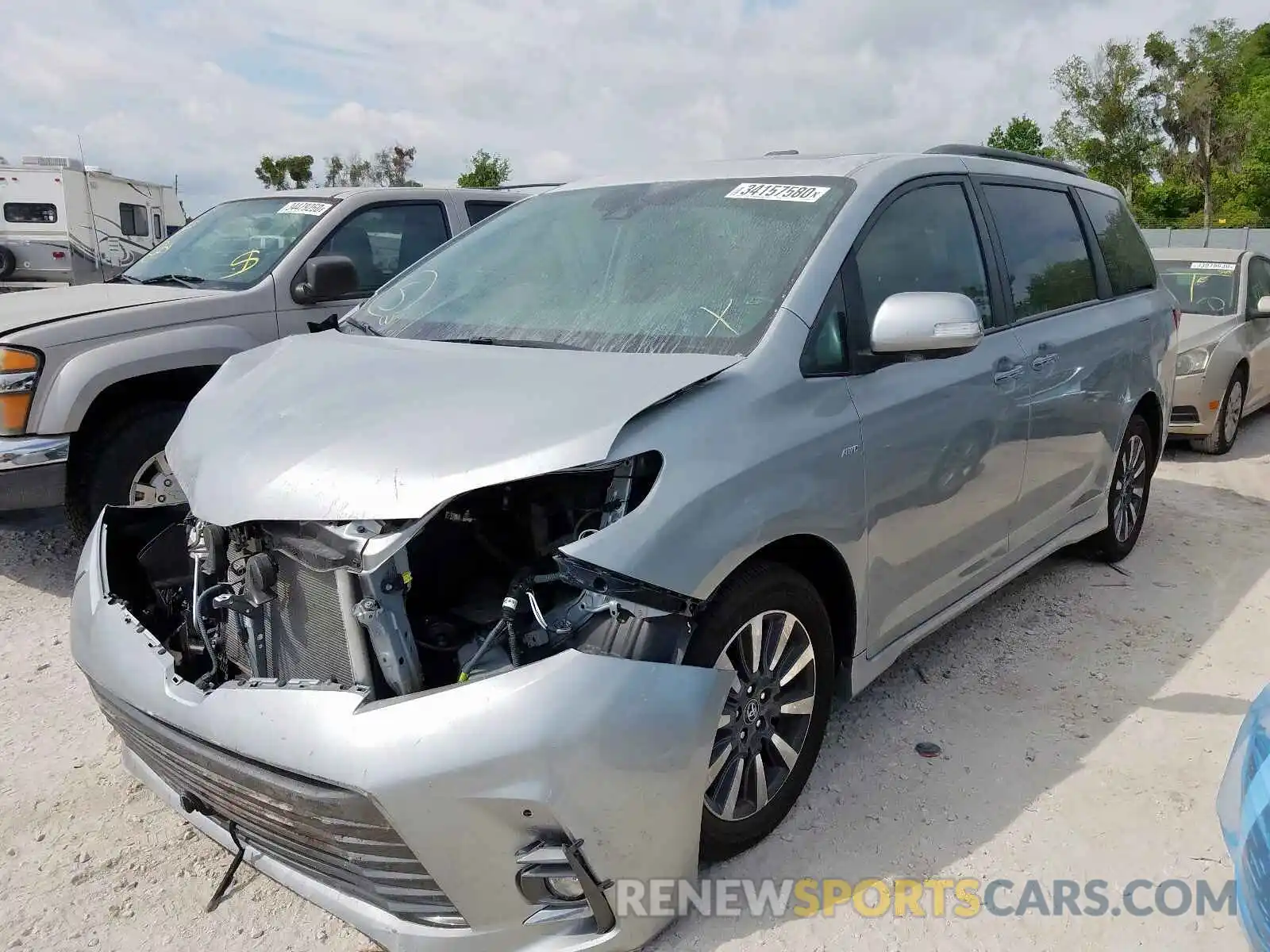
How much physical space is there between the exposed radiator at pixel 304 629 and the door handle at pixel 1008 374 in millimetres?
2364

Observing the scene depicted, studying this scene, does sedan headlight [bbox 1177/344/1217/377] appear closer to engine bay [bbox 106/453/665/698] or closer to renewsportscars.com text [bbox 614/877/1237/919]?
renewsportscars.com text [bbox 614/877/1237/919]

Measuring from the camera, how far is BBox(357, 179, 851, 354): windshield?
282 cm

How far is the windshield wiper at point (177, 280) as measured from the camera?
543 centimetres

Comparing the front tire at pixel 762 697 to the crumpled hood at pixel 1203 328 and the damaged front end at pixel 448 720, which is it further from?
the crumpled hood at pixel 1203 328

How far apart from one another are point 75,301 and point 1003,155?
4513 mm

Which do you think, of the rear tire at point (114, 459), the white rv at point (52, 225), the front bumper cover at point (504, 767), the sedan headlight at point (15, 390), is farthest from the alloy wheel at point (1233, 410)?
the white rv at point (52, 225)

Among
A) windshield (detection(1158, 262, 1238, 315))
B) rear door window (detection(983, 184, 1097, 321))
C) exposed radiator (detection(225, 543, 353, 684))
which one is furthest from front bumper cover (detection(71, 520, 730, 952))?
windshield (detection(1158, 262, 1238, 315))

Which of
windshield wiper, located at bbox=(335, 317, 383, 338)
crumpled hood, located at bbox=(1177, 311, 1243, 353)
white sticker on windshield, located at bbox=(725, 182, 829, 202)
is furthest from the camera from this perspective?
crumpled hood, located at bbox=(1177, 311, 1243, 353)

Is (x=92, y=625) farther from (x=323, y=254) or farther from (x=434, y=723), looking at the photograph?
(x=323, y=254)

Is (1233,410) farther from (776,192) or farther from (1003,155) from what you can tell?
(776,192)

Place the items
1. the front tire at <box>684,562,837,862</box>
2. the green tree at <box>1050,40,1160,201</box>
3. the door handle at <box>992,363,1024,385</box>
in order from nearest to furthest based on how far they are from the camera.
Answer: the front tire at <box>684,562,837,862</box>, the door handle at <box>992,363,1024,385</box>, the green tree at <box>1050,40,1160,201</box>

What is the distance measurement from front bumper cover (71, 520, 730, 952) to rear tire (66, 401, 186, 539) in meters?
2.67

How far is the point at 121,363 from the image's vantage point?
14.8 feet

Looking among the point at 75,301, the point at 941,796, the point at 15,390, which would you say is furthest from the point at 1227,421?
the point at 15,390
